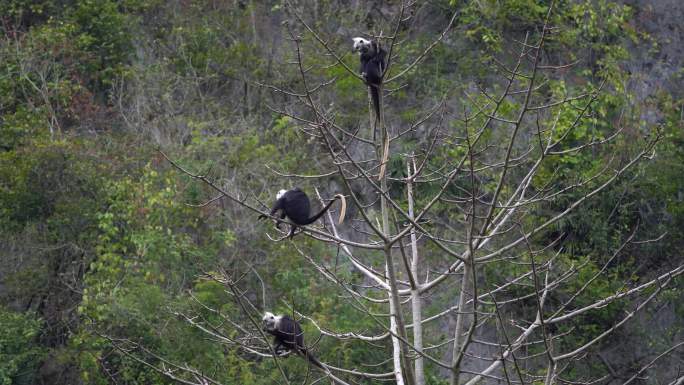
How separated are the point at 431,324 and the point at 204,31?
6978 mm

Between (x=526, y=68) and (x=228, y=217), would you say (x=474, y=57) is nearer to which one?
(x=526, y=68)

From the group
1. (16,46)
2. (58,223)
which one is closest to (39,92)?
(16,46)

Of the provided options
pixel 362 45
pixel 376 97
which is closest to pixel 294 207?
pixel 376 97

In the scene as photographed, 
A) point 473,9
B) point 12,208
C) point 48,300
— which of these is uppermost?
point 473,9

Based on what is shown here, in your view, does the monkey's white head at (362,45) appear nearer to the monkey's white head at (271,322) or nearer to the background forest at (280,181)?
the monkey's white head at (271,322)

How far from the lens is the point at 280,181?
1361 centimetres

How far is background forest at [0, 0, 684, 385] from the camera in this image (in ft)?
39.2

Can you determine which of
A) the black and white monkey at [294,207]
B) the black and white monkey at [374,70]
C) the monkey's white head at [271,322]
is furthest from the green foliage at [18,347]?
the black and white monkey at [374,70]

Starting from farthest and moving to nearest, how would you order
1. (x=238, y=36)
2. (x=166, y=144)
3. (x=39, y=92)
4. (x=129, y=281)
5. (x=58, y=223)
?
(x=238, y=36)
(x=39, y=92)
(x=166, y=144)
(x=58, y=223)
(x=129, y=281)

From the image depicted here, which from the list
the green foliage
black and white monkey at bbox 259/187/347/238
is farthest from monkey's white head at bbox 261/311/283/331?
the green foliage

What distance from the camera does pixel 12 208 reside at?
13.4 metres

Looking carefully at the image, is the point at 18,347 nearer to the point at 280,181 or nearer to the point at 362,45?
the point at 280,181

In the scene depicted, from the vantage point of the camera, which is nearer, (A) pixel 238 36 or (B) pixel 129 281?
(B) pixel 129 281

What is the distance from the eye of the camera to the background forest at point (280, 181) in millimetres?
11953
